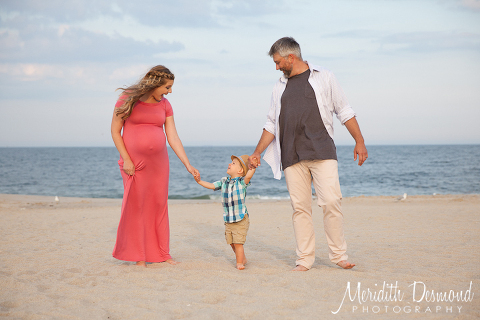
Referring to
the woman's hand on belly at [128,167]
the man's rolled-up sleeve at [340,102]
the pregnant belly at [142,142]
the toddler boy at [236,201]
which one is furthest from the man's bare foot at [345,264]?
the woman's hand on belly at [128,167]

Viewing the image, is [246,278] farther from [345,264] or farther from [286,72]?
[286,72]

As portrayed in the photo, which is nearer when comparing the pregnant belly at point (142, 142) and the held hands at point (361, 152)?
the held hands at point (361, 152)

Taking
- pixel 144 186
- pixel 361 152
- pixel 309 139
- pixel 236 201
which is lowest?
pixel 236 201

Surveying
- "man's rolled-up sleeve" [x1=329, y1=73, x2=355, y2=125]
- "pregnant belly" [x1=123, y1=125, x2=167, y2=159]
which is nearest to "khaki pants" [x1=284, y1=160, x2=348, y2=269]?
"man's rolled-up sleeve" [x1=329, y1=73, x2=355, y2=125]

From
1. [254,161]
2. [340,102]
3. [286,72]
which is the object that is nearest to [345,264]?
[254,161]

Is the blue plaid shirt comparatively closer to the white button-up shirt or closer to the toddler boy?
the toddler boy

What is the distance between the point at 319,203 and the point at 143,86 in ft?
7.60

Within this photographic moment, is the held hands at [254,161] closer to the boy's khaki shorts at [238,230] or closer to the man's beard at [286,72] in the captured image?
the boy's khaki shorts at [238,230]

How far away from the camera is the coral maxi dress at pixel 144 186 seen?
13.8 feet

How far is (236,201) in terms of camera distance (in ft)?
13.4

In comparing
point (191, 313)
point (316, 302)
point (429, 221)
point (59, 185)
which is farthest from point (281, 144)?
point (59, 185)

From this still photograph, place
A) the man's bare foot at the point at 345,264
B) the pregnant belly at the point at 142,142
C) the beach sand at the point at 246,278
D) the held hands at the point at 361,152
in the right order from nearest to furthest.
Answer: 1. the beach sand at the point at 246,278
2. the held hands at the point at 361,152
3. the man's bare foot at the point at 345,264
4. the pregnant belly at the point at 142,142

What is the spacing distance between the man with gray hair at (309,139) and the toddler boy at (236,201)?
185 millimetres

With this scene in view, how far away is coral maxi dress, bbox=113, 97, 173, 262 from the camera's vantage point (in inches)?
165
